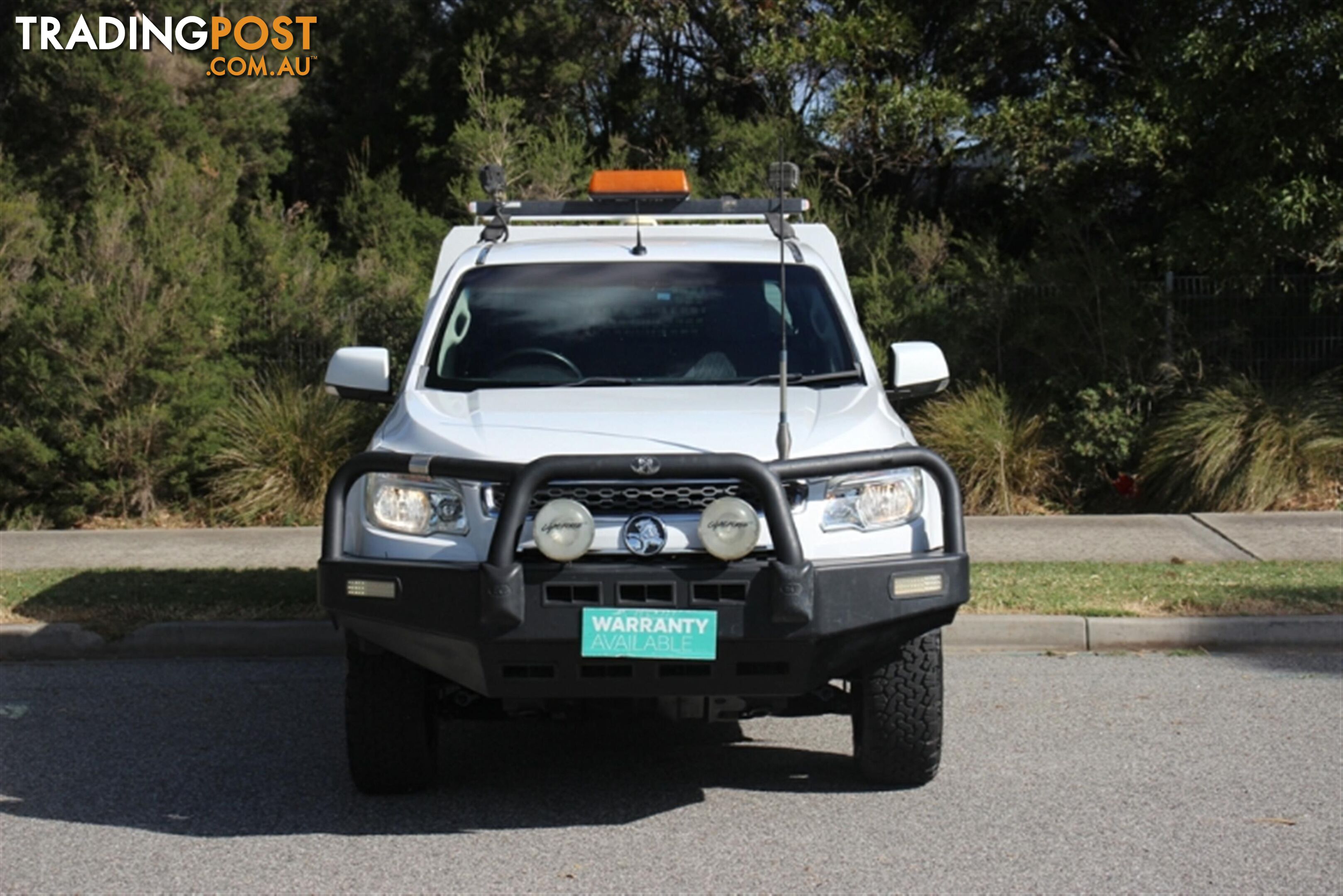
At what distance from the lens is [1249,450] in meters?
13.0

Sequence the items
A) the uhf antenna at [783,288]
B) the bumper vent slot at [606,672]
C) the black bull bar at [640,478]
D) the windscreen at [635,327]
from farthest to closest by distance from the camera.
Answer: the windscreen at [635,327] → the uhf antenna at [783,288] → the bumper vent slot at [606,672] → the black bull bar at [640,478]

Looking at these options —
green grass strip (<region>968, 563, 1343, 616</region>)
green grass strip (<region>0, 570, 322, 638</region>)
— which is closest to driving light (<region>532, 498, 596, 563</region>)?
green grass strip (<region>968, 563, 1343, 616</region>)

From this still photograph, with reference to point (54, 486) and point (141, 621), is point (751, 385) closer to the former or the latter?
point (141, 621)

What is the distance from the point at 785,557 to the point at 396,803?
1.73 meters

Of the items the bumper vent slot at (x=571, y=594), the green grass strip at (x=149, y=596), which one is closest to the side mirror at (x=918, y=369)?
the bumper vent slot at (x=571, y=594)

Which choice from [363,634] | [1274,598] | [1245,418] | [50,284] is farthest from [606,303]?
[1245,418]

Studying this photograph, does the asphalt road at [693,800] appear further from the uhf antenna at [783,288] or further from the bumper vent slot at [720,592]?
the uhf antenna at [783,288]

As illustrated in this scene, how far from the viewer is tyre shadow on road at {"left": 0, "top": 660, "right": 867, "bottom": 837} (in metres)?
5.45

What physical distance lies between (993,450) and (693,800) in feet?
26.5

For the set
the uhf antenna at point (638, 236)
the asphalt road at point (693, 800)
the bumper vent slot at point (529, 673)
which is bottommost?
the asphalt road at point (693, 800)

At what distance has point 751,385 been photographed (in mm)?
5938

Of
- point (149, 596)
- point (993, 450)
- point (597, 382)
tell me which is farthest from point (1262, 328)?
point (597, 382)

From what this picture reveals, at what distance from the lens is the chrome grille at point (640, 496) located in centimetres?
494

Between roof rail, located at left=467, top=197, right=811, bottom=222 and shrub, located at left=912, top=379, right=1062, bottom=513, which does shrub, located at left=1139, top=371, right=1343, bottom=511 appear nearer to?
shrub, located at left=912, top=379, right=1062, bottom=513
